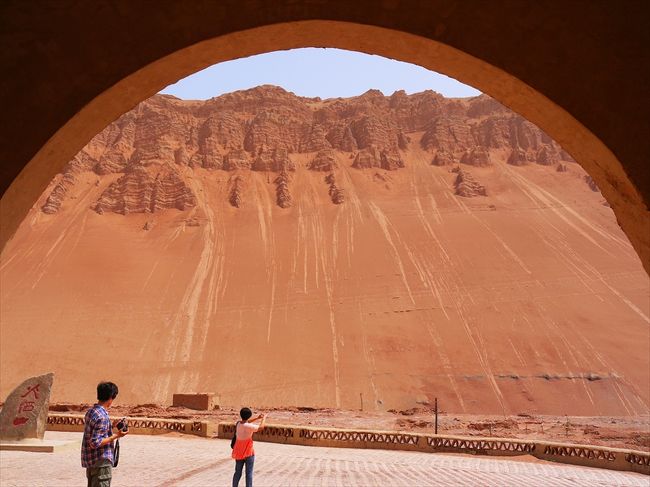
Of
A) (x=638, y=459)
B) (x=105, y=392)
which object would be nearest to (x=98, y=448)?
(x=105, y=392)

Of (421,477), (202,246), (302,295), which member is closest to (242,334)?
(302,295)

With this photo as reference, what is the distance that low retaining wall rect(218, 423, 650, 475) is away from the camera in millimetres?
12734

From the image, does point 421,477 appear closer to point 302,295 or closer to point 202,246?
point 302,295

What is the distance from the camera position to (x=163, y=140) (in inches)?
2500

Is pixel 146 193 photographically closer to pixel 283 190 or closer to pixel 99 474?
pixel 283 190

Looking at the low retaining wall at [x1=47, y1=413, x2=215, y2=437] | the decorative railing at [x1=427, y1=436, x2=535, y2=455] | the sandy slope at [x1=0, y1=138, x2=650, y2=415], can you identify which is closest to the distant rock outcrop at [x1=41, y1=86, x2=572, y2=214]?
the sandy slope at [x1=0, y1=138, x2=650, y2=415]

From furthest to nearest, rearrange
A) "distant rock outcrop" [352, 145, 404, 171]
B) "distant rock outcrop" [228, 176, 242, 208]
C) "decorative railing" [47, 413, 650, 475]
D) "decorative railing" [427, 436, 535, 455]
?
"distant rock outcrop" [352, 145, 404, 171] < "distant rock outcrop" [228, 176, 242, 208] < "decorative railing" [427, 436, 535, 455] < "decorative railing" [47, 413, 650, 475]

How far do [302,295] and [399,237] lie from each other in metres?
11.7

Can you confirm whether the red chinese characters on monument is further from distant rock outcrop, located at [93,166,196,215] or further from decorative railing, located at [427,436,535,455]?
distant rock outcrop, located at [93,166,196,215]

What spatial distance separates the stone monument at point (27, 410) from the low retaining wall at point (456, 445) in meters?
5.64

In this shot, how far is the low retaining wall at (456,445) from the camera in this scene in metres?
12.7

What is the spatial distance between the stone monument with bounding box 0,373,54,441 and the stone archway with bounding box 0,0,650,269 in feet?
39.1

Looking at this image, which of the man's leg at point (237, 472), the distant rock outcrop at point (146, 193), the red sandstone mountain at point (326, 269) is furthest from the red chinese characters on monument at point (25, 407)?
the distant rock outcrop at point (146, 193)

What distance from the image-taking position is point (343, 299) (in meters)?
40.6
